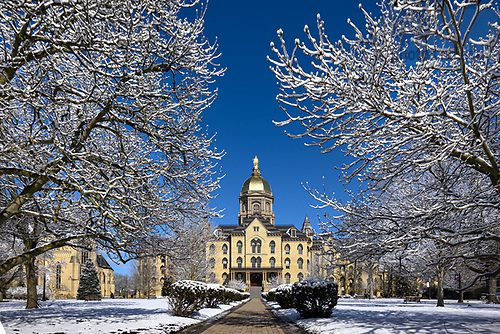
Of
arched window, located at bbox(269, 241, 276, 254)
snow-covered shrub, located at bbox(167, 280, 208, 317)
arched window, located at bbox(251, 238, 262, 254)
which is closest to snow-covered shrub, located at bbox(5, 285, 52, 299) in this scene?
snow-covered shrub, located at bbox(167, 280, 208, 317)

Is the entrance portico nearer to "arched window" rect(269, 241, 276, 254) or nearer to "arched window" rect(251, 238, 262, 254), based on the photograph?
"arched window" rect(269, 241, 276, 254)

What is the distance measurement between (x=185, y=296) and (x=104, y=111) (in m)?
11.2

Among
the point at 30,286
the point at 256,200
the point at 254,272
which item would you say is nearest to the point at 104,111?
the point at 30,286

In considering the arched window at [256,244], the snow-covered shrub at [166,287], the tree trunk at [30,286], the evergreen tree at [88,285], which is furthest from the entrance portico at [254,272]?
the tree trunk at [30,286]

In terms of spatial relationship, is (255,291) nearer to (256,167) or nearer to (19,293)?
(19,293)

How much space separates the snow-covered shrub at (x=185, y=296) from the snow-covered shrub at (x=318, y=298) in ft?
14.1

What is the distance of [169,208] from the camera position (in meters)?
11.0

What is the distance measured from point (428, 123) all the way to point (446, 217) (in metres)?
3.20

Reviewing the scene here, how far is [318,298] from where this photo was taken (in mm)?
16609

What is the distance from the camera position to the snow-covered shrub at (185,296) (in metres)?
17.4

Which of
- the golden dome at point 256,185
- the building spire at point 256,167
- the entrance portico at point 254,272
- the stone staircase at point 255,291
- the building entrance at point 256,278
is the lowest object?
the stone staircase at point 255,291

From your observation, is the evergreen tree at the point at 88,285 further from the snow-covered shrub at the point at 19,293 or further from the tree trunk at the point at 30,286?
the tree trunk at the point at 30,286

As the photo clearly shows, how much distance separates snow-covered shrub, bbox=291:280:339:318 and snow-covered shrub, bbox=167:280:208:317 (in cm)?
429

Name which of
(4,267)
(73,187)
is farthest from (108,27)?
(4,267)
